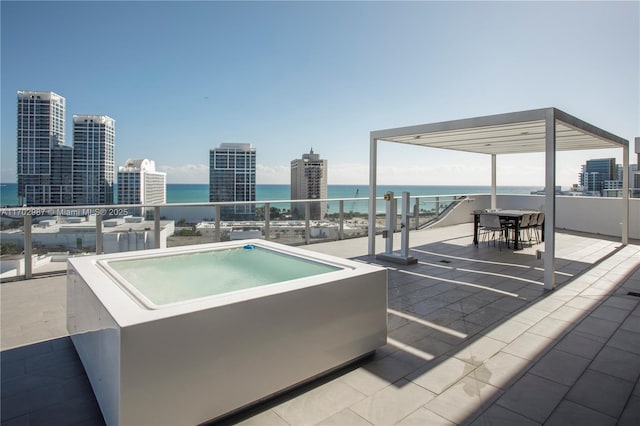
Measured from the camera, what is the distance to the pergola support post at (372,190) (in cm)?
661

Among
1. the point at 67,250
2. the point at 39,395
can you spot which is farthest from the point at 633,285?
the point at 67,250

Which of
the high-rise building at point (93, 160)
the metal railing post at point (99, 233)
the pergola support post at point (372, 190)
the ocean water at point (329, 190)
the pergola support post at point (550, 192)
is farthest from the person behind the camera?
the ocean water at point (329, 190)

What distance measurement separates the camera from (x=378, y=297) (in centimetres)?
266

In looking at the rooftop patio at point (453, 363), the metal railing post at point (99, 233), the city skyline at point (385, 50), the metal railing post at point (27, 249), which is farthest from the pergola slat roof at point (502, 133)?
the metal railing post at point (27, 249)

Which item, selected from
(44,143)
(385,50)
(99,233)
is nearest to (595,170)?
(385,50)

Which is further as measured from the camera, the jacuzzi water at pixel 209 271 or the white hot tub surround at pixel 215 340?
the jacuzzi water at pixel 209 271

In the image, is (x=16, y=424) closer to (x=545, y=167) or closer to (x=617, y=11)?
(x=545, y=167)

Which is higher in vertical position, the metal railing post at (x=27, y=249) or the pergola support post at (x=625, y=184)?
the pergola support post at (x=625, y=184)

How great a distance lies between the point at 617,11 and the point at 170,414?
9.78m

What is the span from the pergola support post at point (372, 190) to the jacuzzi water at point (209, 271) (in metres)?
3.22

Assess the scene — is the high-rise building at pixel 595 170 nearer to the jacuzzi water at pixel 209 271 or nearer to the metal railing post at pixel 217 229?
the metal railing post at pixel 217 229

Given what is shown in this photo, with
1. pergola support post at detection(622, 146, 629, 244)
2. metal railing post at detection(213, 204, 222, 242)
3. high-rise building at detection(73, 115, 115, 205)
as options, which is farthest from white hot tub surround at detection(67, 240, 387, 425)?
high-rise building at detection(73, 115, 115, 205)

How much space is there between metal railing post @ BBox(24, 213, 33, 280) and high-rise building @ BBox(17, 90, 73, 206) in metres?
6.08

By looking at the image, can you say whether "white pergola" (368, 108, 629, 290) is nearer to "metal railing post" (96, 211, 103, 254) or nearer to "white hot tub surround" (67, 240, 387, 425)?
"white hot tub surround" (67, 240, 387, 425)
